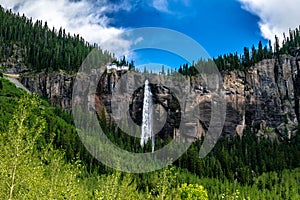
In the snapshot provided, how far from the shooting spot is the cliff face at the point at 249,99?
6383 inches

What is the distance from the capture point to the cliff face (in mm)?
162125

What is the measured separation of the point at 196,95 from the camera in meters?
164

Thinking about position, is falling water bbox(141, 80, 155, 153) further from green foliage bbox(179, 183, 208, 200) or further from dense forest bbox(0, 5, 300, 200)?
green foliage bbox(179, 183, 208, 200)

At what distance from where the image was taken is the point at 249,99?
→ 166500 mm

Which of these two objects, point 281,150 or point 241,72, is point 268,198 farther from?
point 241,72

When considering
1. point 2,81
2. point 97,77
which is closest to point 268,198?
point 97,77

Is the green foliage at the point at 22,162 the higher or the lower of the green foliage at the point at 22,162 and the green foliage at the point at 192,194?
the higher

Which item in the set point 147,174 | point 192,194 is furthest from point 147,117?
point 192,194

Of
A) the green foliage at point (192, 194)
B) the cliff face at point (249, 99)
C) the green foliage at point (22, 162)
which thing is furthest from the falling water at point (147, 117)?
the green foliage at point (22, 162)

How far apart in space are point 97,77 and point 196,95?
44392 millimetres

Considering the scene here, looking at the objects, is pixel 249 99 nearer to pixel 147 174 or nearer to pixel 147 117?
pixel 147 117

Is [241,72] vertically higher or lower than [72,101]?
higher

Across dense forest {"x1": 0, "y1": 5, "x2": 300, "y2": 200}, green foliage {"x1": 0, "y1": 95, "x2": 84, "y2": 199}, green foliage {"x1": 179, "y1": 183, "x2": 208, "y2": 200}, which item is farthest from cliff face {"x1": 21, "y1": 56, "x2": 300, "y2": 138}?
green foliage {"x1": 0, "y1": 95, "x2": 84, "y2": 199}

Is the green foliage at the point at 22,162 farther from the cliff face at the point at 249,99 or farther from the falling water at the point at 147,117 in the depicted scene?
the cliff face at the point at 249,99
